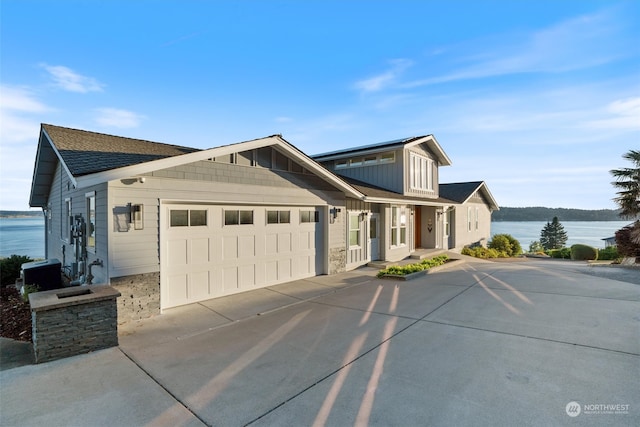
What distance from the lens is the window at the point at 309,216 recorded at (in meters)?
9.67

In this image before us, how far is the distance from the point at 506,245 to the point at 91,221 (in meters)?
23.8

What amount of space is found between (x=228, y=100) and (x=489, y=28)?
411 inches

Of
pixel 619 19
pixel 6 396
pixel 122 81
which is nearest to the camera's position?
pixel 6 396

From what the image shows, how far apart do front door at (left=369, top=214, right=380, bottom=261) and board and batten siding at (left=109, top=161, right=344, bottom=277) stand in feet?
14.7

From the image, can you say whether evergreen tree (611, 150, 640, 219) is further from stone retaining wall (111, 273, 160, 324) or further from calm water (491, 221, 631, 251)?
stone retaining wall (111, 273, 160, 324)

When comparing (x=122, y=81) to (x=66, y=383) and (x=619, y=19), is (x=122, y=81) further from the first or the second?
(x=619, y=19)

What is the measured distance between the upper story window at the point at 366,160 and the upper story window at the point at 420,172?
109 centimetres

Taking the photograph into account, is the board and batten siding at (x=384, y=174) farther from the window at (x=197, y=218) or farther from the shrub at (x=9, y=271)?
the shrub at (x=9, y=271)

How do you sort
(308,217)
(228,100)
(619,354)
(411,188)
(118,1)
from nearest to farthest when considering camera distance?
(619,354)
(118,1)
(308,217)
(228,100)
(411,188)

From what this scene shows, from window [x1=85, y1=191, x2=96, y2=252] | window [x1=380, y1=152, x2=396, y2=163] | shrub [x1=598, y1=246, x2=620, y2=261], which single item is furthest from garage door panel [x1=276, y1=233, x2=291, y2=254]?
shrub [x1=598, y1=246, x2=620, y2=261]

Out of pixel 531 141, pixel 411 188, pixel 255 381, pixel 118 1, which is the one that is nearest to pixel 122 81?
pixel 118 1

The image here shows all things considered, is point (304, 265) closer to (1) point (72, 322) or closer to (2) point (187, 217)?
(2) point (187, 217)

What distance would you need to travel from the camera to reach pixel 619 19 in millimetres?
7625

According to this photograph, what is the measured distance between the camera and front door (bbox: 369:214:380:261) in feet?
41.2
